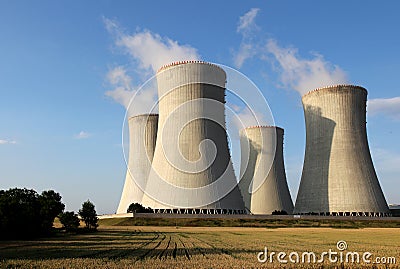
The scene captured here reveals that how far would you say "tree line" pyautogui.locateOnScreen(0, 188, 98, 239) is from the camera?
74.4ft

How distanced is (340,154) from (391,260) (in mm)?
29741

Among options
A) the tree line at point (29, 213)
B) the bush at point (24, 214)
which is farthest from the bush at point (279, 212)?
the bush at point (24, 214)

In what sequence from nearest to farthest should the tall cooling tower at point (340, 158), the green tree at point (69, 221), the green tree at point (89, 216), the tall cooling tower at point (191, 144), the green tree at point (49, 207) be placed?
1. the green tree at point (49, 207)
2. the green tree at point (69, 221)
3. the green tree at point (89, 216)
4. the tall cooling tower at point (191, 144)
5. the tall cooling tower at point (340, 158)

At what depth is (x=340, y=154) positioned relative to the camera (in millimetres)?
40500

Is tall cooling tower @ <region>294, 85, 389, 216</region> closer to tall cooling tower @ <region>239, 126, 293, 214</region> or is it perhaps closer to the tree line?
tall cooling tower @ <region>239, 126, 293, 214</region>

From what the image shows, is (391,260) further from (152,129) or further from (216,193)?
(152,129)

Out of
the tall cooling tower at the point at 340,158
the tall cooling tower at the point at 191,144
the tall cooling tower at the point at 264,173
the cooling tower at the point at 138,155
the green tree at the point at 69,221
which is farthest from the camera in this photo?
the tall cooling tower at the point at 264,173

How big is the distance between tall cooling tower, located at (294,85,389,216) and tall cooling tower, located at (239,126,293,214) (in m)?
6.23

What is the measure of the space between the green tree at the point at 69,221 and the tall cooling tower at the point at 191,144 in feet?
28.1

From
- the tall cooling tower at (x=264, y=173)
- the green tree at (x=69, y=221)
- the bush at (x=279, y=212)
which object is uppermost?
the tall cooling tower at (x=264, y=173)

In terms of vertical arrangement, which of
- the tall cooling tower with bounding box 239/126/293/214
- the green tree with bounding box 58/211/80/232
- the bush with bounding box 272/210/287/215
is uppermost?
the tall cooling tower with bounding box 239/126/293/214

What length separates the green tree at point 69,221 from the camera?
29.3 metres

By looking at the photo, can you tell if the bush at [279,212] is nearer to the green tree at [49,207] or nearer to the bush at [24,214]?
the green tree at [49,207]

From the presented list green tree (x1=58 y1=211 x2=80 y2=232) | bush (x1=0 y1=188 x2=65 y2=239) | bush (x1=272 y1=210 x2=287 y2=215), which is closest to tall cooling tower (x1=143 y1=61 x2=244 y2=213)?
green tree (x1=58 y1=211 x2=80 y2=232)
